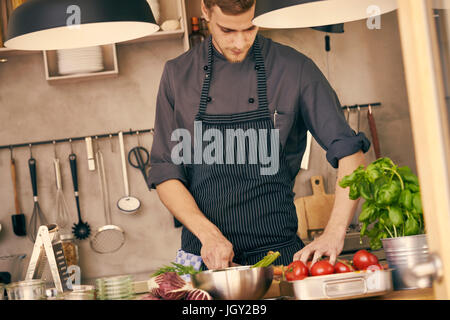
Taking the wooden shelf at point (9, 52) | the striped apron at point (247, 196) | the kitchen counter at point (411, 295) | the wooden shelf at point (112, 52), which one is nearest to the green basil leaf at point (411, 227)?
the kitchen counter at point (411, 295)

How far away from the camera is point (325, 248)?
1478 mm

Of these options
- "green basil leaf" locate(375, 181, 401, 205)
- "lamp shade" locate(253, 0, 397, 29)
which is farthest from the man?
"green basil leaf" locate(375, 181, 401, 205)

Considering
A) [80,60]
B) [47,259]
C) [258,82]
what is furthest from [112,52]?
[47,259]

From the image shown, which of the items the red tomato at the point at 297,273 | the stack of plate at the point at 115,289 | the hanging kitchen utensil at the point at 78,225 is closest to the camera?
the red tomato at the point at 297,273

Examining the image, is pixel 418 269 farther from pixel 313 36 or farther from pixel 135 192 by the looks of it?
pixel 135 192

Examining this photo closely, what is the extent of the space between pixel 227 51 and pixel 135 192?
105 centimetres

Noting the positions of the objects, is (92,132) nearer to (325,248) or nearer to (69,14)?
(69,14)

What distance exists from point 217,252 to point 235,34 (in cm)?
71

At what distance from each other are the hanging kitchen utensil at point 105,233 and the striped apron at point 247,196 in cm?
92

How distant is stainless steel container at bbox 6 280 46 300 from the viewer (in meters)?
1.29

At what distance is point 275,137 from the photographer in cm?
179

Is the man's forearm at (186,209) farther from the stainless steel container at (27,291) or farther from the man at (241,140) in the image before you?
the stainless steel container at (27,291)

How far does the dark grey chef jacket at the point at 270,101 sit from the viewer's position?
1.77 meters
